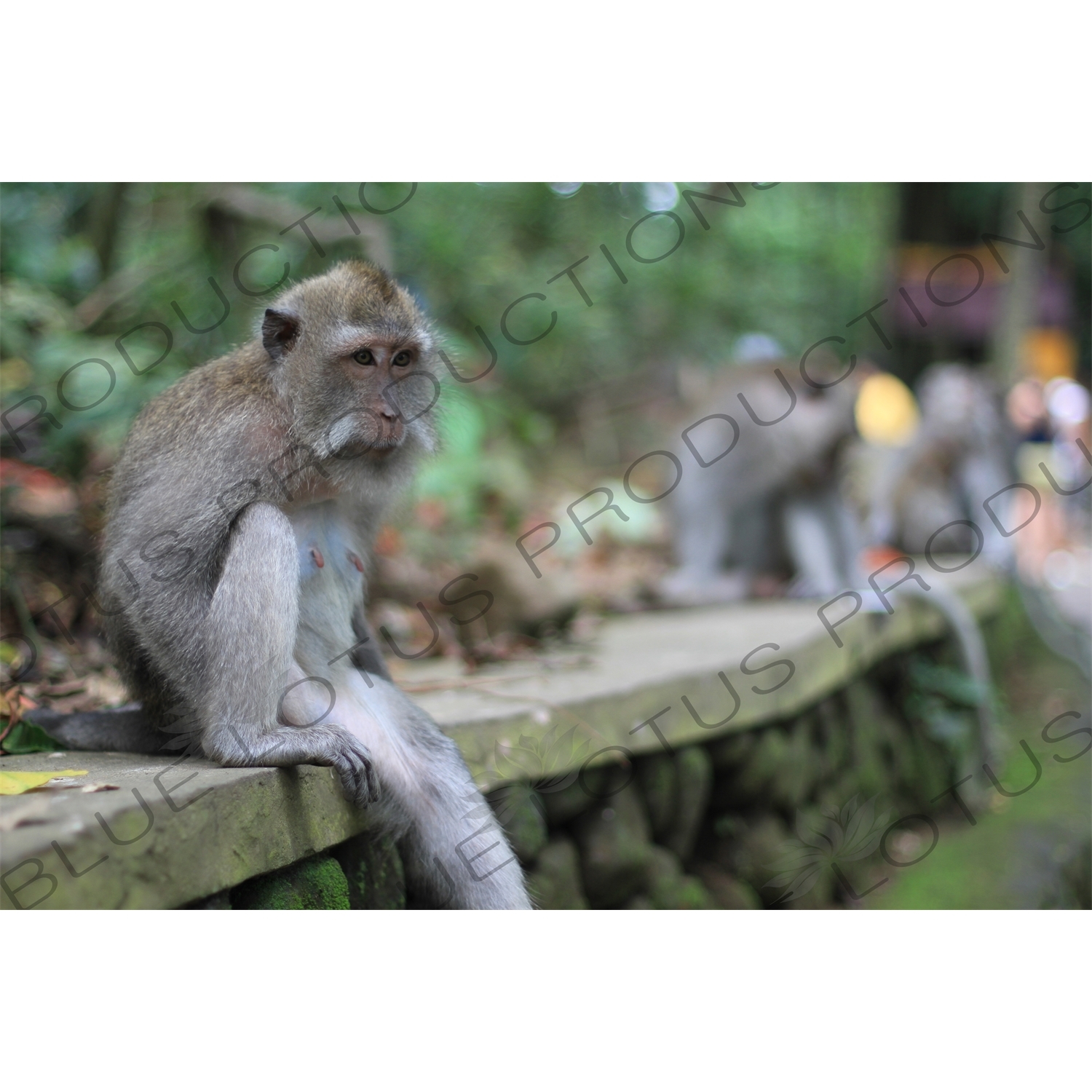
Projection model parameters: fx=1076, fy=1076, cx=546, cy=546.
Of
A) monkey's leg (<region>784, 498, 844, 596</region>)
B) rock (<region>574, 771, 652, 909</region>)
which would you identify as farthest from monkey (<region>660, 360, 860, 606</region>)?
rock (<region>574, 771, 652, 909</region>)

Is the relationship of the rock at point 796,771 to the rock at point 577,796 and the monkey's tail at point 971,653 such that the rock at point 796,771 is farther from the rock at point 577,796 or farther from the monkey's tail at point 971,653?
the monkey's tail at point 971,653

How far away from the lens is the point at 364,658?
312 cm

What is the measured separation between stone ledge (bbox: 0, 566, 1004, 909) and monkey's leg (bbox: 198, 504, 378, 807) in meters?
0.07

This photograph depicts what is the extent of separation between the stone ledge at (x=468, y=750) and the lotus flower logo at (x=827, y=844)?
67 centimetres

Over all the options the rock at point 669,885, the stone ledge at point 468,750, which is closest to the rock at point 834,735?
the stone ledge at point 468,750

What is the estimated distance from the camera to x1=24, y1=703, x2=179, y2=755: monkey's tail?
9.60 feet

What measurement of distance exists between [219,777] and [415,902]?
97 cm

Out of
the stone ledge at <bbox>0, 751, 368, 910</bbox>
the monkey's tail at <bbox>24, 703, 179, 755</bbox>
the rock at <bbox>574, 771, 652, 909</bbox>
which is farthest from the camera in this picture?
the rock at <bbox>574, 771, 652, 909</bbox>

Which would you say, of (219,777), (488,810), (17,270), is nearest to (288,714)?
(219,777)

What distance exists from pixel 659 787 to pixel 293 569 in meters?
2.10

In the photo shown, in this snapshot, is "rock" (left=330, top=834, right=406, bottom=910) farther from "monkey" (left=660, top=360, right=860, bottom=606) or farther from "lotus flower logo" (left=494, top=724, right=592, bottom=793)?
"monkey" (left=660, top=360, right=860, bottom=606)

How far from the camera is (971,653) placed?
6.93 m

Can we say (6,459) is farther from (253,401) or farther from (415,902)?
(415,902)

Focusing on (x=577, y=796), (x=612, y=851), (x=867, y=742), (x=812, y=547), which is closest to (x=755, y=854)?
(x=612, y=851)
